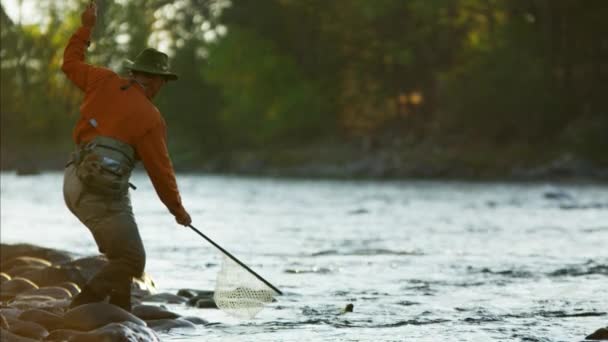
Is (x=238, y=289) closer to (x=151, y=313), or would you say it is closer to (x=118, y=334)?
(x=151, y=313)

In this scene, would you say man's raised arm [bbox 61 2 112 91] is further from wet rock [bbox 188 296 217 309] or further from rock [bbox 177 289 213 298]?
rock [bbox 177 289 213 298]

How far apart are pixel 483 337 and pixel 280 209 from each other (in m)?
20.8

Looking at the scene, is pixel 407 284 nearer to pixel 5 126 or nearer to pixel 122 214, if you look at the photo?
pixel 122 214

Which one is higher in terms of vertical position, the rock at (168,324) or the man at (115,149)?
the man at (115,149)

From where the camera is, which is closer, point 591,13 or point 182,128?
point 591,13

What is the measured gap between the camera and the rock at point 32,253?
1425 cm

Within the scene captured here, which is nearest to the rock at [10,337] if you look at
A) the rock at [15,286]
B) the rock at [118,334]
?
the rock at [118,334]

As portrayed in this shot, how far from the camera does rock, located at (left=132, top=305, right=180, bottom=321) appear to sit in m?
10.3

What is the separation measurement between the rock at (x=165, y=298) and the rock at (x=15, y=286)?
1.02 m

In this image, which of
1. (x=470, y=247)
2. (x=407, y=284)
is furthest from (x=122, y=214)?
(x=470, y=247)

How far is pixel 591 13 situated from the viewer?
53.7m

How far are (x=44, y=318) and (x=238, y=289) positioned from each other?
1539 millimetres

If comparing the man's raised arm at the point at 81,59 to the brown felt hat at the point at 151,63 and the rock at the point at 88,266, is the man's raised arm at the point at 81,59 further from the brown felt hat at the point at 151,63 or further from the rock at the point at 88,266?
the rock at the point at 88,266

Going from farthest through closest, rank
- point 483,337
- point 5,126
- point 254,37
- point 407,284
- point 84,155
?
point 254,37 → point 5,126 → point 407,284 → point 483,337 → point 84,155
